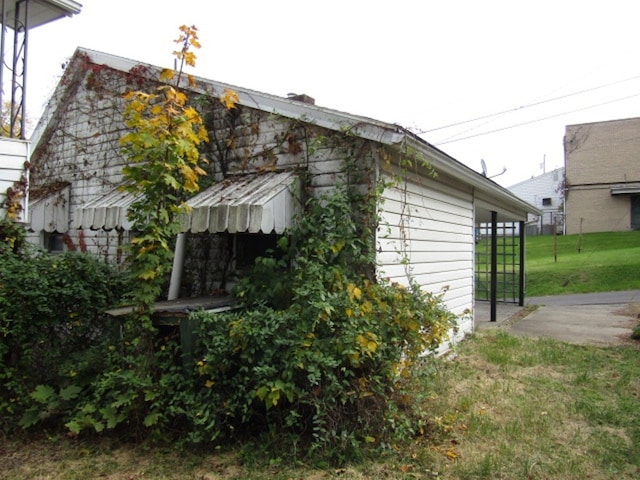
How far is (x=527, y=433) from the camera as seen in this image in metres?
4.23

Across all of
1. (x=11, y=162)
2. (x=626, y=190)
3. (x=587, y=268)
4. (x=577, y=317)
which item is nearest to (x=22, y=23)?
(x=11, y=162)

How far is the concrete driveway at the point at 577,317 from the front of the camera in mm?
8742

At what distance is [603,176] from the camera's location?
30.7 m

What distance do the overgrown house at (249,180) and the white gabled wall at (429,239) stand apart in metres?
0.02

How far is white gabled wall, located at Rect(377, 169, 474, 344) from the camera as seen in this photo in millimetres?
5625

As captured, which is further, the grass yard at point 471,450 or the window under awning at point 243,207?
the window under awning at point 243,207

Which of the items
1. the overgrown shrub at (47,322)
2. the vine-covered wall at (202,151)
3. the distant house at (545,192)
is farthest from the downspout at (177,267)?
the distant house at (545,192)

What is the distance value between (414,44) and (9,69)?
12744 mm

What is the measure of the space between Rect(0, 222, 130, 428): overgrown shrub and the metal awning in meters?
1.24

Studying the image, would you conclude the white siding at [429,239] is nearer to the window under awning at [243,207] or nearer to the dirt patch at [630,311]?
the window under awning at [243,207]

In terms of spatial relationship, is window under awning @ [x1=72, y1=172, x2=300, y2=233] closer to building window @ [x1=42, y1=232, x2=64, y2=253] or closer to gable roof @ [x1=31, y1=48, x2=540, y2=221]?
gable roof @ [x1=31, y1=48, x2=540, y2=221]

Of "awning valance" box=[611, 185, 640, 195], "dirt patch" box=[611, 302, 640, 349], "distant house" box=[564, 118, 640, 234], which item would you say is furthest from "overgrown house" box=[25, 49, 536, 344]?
"distant house" box=[564, 118, 640, 234]

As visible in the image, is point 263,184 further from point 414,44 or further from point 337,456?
point 414,44

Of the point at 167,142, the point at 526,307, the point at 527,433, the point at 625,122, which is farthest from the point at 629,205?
the point at 167,142
